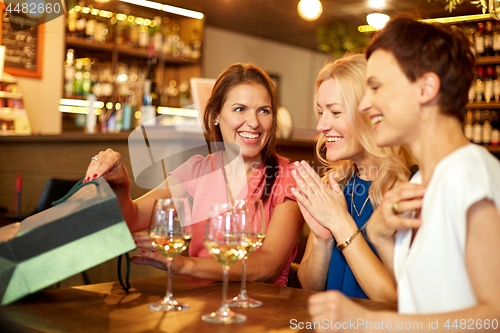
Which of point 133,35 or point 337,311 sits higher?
point 133,35

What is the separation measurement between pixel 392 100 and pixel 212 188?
1.06 meters

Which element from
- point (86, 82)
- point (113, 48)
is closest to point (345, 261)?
point (86, 82)

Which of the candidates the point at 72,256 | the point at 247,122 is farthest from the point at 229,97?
the point at 72,256

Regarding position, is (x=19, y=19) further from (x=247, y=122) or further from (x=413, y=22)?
(x=413, y=22)

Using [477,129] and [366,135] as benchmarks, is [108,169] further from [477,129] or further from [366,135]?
[477,129]

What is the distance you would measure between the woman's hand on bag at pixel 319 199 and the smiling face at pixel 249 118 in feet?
1.74

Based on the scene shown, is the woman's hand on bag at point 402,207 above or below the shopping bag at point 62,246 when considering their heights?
above

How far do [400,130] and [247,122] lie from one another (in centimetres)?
101

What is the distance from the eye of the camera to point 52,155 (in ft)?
11.2

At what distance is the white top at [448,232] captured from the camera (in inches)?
29.3

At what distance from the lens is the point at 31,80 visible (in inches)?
184

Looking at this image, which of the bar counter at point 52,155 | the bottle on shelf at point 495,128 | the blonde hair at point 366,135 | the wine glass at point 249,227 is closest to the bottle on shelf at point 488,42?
the bottle on shelf at point 495,128

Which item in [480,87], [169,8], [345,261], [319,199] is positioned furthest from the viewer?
[169,8]

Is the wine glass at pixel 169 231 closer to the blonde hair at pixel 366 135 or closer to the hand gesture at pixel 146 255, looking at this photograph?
the hand gesture at pixel 146 255
